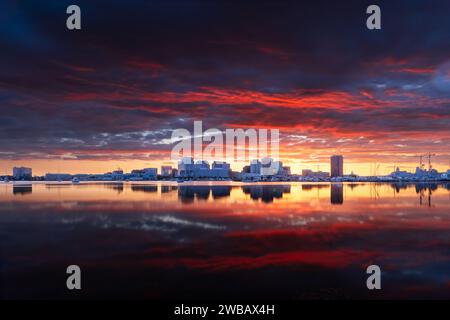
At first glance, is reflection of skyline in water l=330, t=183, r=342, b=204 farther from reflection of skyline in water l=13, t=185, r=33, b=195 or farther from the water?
reflection of skyline in water l=13, t=185, r=33, b=195

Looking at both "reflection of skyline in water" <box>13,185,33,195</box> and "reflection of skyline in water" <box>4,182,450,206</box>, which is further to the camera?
"reflection of skyline in water" <box>13,185,33,195</box>

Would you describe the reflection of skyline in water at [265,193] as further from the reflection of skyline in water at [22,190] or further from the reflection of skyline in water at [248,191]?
the reflection of skyline in water at [22,190]

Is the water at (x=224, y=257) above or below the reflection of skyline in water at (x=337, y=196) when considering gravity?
above

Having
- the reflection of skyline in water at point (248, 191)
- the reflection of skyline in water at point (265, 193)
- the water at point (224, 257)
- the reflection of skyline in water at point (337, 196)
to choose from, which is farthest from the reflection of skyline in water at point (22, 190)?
the reflection of skyline in water at point (337, 196)

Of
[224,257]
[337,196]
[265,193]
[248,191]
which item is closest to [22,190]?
[248,191]

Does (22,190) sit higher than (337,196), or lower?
higher

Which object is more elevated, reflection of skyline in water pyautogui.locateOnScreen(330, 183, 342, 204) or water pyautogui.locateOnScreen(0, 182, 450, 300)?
water pyautogui.locateOnScreen(0, 182, 450, 300)

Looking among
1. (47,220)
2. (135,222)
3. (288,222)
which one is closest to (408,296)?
(288,222)

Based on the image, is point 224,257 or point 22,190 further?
point 22,190

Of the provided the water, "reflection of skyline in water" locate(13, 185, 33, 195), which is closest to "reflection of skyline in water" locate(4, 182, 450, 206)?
"reflection of skyline in water" locate(13, 185, 33, 195)

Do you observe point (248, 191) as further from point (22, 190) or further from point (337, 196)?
point (22, 190)

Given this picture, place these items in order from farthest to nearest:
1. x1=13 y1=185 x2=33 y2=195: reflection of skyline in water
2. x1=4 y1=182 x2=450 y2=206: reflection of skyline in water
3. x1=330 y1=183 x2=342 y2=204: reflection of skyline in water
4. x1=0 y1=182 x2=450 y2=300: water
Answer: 1. x1=13 y1=185 x2=33 y2=195: reflection of skyline in water
2. x1=4 y1=182 x2=450 y2=206: reflection of skyline in water
3. x1=330 y1=183 x2=342 y2=204: reflection of skyline in water
4. x1=0 y1=182 x2=450 y2=300: water

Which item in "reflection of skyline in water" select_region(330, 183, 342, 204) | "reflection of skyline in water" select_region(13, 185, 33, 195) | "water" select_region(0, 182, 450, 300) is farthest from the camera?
"reflection of skyline in water" select_region(13, 185, 33, 195)
